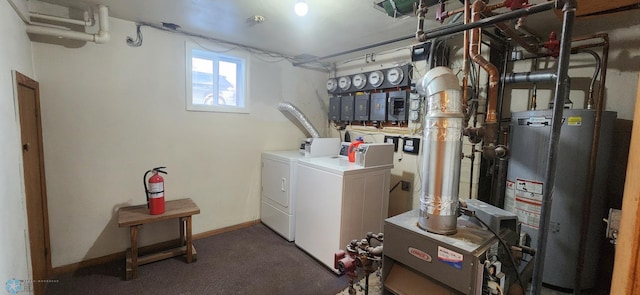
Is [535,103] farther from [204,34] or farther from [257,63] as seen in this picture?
[204,34]

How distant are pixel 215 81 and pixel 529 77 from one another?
11.0ft

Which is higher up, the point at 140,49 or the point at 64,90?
the point at 140,49

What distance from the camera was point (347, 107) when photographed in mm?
3738

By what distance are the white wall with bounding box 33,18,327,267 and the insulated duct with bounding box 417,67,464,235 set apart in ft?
8.67

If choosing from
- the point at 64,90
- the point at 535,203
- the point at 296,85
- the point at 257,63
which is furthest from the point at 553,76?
the point at 64,90

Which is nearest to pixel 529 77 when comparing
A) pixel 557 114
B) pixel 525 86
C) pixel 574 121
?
pixel 525 86

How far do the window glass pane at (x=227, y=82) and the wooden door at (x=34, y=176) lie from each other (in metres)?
1.62

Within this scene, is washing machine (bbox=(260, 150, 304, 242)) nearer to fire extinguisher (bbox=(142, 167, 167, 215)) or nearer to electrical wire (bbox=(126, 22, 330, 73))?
fire extinguisher (bbox=(142, 167, 167, 215))

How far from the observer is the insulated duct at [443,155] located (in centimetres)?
123

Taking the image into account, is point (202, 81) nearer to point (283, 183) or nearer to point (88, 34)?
point (88, 34)

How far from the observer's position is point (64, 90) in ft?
7.53

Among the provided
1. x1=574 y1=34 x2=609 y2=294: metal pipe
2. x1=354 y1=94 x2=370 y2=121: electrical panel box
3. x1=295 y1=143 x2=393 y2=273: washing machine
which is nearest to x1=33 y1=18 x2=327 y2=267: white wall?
x1=295 y1=143 x2=393 y2=273: washing machine

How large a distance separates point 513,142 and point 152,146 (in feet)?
11.8

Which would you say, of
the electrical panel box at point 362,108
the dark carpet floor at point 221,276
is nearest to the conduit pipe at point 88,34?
the dark carpet floor at point 221,276
